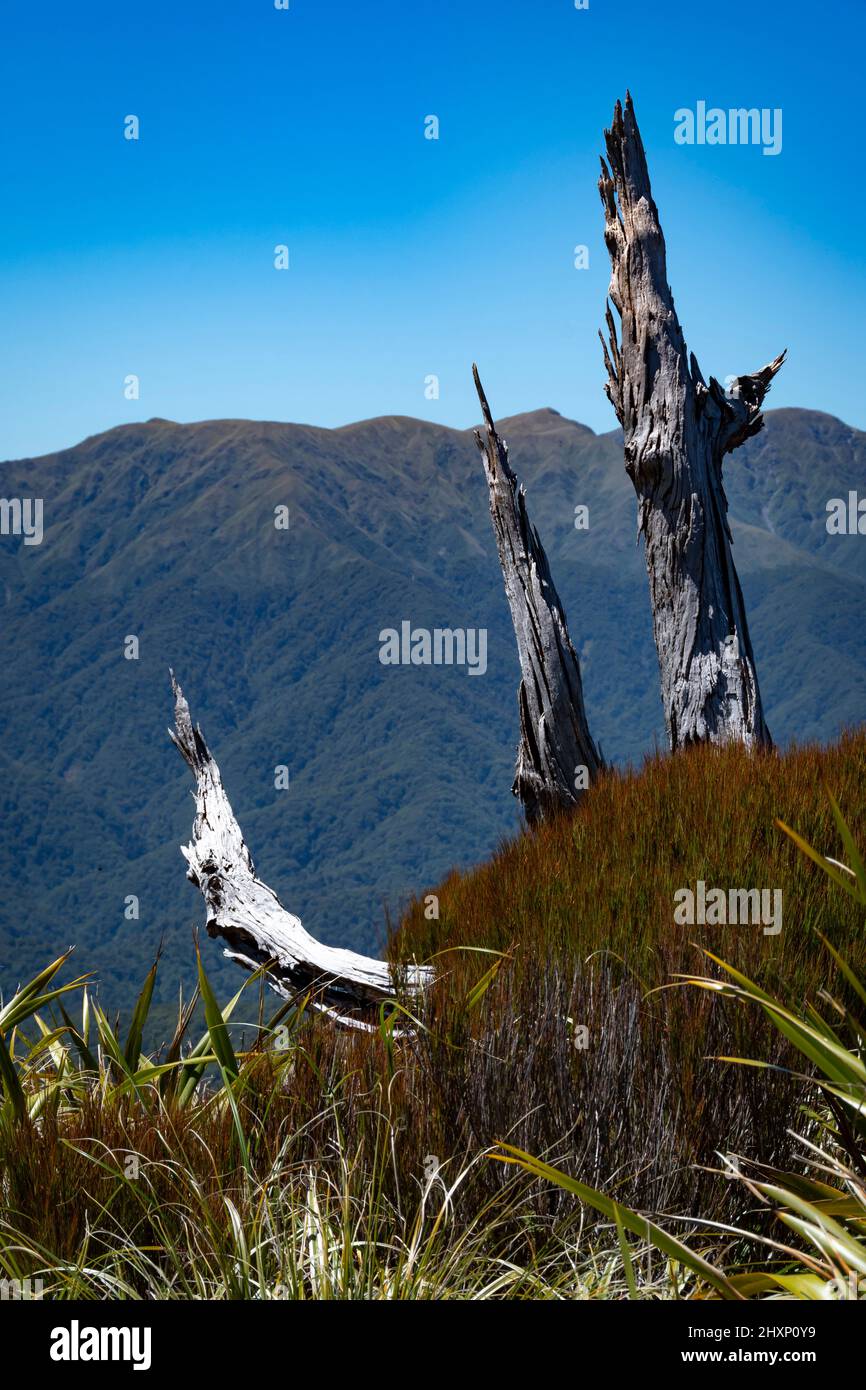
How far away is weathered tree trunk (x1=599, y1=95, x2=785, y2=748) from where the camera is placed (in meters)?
7.49

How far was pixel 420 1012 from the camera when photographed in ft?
12.1

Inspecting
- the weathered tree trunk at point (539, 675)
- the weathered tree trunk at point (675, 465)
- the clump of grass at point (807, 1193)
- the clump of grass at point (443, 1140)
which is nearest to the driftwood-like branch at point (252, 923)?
the clump of grass at point (443, 1140)

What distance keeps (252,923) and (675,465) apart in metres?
4.08

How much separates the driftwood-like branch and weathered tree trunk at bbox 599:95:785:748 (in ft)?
9.87

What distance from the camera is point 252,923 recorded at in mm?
5922

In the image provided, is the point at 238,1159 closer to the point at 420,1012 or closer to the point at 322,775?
the point at 420,1012

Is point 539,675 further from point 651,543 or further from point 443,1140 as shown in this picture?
point 443,1140

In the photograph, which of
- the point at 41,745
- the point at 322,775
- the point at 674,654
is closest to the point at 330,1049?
the point at 674,654

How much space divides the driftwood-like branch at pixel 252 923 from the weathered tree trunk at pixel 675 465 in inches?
118

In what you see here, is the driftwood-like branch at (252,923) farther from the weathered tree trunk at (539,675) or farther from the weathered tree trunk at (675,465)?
the weathered tree trunk at (675,465)

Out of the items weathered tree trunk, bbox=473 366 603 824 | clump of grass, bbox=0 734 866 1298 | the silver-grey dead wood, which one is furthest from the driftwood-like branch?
weathered tree trunk, bbox=473 366 603 824

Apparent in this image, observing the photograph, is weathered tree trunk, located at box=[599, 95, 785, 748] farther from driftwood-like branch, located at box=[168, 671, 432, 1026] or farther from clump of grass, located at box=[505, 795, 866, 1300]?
clump of grass, located at box=[505, 795, 866, 1300]
